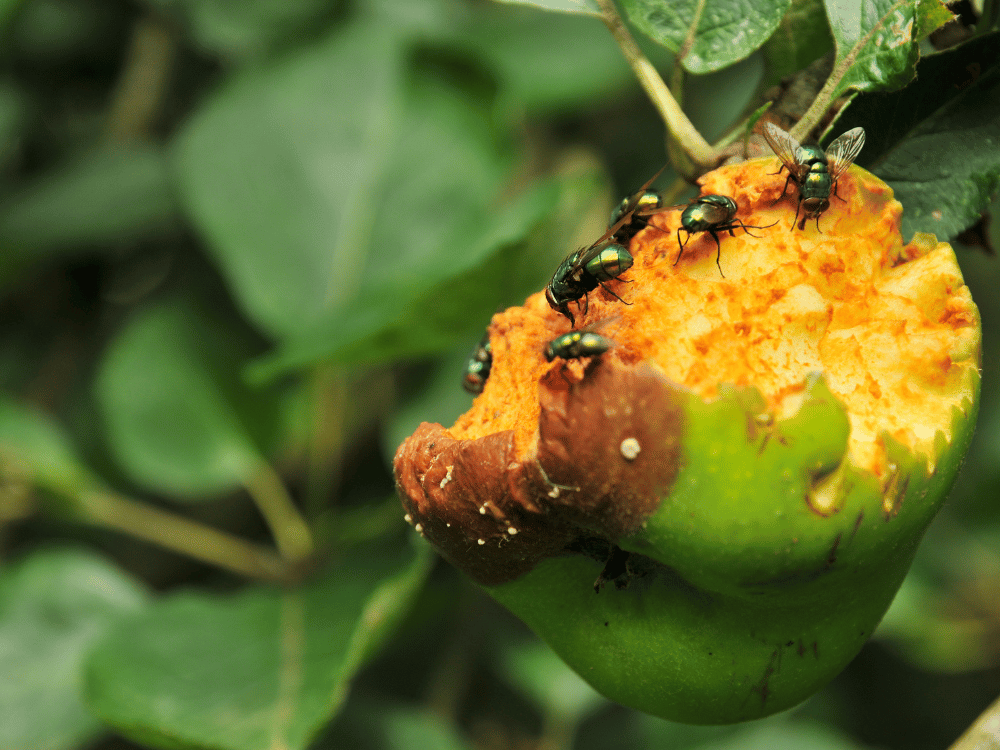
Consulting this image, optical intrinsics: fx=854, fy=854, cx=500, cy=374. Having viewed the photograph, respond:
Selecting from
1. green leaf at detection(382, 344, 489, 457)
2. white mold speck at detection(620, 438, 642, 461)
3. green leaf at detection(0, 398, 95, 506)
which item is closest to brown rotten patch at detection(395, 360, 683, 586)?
white mold speck at detection(620, 438, 642, 461)

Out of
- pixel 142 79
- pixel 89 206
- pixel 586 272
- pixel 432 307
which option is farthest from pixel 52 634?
pixel 586 272

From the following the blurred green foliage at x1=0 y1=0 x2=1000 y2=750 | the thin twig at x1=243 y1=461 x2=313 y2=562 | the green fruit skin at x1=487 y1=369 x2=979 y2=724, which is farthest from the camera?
the thin twig at x1=243 y1=461 x2=313 y2=562

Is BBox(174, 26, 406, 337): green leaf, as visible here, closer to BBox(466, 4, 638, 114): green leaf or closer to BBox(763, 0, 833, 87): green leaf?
BBox(466, 4, 638, 114): green leaf

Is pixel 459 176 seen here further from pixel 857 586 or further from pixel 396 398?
pixel 857 586

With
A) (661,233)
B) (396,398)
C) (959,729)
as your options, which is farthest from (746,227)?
(959,729)

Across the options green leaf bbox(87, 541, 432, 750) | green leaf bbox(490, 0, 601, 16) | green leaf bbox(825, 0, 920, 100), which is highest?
green leaf bbox(825, 0, 920, 100)

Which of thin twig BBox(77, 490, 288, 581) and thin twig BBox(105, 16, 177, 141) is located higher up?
thin twig BBox(105, 16, 177, 141)
